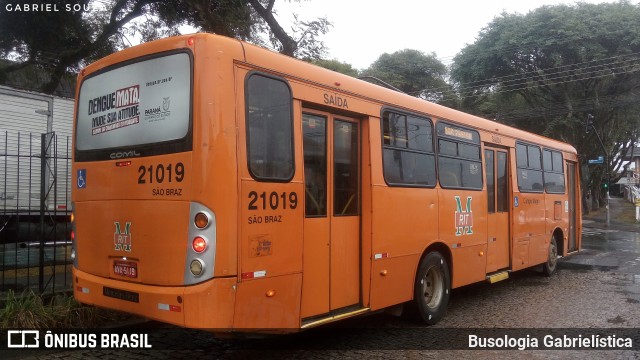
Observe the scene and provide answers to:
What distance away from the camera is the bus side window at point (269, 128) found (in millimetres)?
4465

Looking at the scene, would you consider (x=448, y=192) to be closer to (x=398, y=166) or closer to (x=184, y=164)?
(x=398, y=166)

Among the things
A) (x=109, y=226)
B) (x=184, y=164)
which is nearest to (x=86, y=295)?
(x=109, y=226)

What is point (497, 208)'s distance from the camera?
29.1 ft

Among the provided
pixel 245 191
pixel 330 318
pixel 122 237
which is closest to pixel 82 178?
pixel 122 237

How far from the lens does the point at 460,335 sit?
649 centimetres

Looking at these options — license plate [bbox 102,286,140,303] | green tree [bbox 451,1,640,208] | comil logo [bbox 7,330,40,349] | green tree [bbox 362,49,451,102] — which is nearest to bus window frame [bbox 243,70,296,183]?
license plate [bbox 102,286,140,303]

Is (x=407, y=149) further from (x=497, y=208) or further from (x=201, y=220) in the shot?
(x=201, y=220)

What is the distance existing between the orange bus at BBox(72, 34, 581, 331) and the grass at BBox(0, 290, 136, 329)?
111 centimetres

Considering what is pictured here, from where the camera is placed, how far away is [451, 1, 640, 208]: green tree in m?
26.7

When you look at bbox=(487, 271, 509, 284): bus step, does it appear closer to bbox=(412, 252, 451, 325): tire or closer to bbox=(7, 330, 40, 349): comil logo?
bbox=(412, 252, 451, 325): tire

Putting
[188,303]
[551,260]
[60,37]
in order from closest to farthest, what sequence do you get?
[188,303], [551,260], [60,37]

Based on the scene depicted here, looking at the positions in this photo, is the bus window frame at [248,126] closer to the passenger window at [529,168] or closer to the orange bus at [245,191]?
the orange bus at [245,191]

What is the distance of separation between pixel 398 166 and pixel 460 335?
91.9 inches

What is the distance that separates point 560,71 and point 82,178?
2864cm
